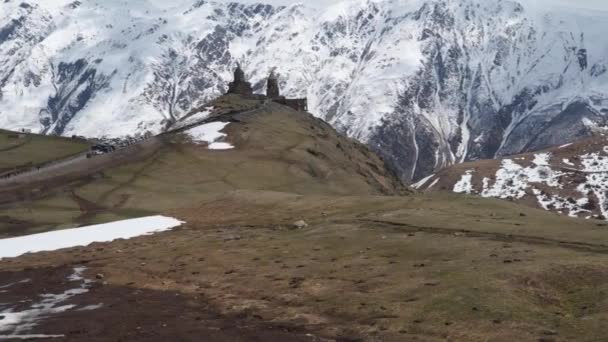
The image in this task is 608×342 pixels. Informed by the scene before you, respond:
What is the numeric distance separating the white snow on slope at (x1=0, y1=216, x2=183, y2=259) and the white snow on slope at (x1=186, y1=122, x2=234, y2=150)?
65.2 meters

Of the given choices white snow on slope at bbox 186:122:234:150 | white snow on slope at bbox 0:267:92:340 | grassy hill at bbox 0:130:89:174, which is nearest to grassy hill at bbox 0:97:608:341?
white snow on slope at bbox 0:267:92:340

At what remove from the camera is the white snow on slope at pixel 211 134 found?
143 meters

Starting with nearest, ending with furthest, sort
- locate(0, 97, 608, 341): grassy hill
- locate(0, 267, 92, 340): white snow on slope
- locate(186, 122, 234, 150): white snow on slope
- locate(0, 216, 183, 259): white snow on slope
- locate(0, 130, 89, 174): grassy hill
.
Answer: locate(0, 97, 608, 341): grassy hill, locate(0, 267, 92, 340): white snow on slope, locate(0, 216, 183, 259): white snow on slope, locate(0, 130, 89, 174): grassy hill, locate(186, 122, 234, 150): white snow on slope

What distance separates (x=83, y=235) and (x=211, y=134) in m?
81.3

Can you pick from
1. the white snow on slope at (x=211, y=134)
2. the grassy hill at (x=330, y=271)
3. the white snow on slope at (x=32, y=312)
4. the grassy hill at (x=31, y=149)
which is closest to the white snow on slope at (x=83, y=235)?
the grassy hill at (x=330, y=271)

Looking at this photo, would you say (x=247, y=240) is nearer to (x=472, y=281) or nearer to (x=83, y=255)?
(x=83, y=255)

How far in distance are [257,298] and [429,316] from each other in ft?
34.8

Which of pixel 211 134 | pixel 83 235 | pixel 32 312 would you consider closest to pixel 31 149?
pixel 211 134

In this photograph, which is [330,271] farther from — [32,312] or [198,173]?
[198,173]

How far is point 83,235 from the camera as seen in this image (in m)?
70.1

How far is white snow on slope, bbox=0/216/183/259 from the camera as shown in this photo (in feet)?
214

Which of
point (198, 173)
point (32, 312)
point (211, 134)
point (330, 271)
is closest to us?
point (32, 312)

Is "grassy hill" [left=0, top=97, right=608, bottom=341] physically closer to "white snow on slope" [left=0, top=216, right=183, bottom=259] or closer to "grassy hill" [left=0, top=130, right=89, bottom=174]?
"white snow on slope" [left=0, top=216, right=183, bottom=259]

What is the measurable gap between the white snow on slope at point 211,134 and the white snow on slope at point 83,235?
6516cm
